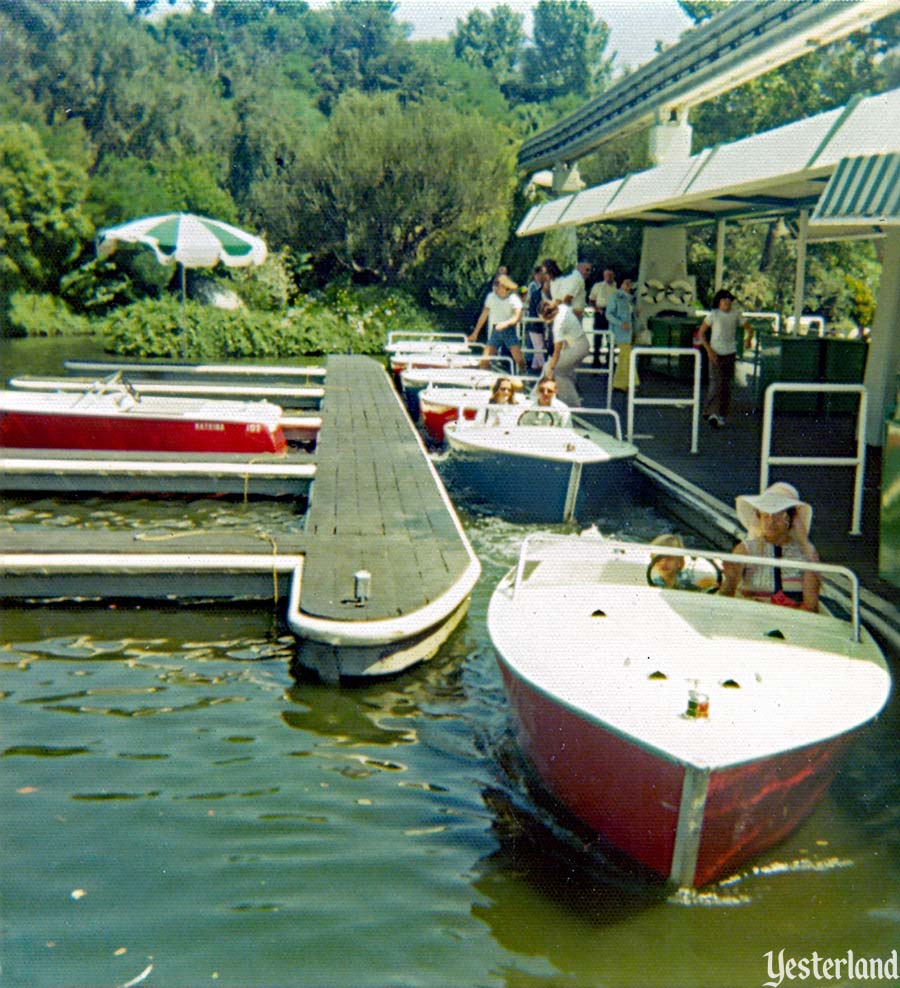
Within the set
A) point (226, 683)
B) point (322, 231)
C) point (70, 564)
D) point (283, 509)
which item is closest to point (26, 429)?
point (283, 509)

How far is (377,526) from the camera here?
9266 millimetres

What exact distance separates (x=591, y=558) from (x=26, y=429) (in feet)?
28.9

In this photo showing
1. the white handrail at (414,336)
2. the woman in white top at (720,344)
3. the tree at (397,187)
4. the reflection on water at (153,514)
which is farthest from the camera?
the tree at (397,187)

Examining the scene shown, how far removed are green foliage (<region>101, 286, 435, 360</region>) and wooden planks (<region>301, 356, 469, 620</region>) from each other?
44.5ft

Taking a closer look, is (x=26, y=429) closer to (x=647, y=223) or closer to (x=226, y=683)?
(x=226, y=683)

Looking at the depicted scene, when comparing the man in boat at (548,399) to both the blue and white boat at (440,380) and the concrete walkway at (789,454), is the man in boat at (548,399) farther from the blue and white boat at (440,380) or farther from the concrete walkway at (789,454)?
the blue and white boat at (440,380)

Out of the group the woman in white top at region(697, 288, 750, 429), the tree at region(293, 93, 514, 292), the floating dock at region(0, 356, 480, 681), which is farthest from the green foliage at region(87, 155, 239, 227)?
the floating dock at region(0, 356, 480, 681)

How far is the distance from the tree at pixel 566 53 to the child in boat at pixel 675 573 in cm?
8647

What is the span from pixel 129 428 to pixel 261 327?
15995mm

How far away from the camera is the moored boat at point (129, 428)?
1314 centimetres

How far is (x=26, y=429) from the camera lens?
13.3 meters

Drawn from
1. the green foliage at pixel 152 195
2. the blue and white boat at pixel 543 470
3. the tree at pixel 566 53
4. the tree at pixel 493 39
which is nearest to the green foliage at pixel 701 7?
the green foliage at pixel 152 195

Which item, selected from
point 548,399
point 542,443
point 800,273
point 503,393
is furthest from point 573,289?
point 542,443

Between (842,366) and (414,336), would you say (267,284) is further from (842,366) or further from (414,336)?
(842,366)
